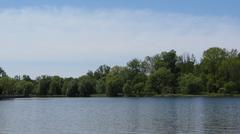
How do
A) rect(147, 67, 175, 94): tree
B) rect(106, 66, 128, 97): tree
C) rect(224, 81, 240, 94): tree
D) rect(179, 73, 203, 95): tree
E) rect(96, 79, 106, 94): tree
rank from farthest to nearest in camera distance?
rect(96, 79, 106, 94): tree
rect(106, 66, 128, 97): tree
rect(147, 67, 175, 94): tree
rect(179, 73, 203, 95): tree
rect(224, 81, 240, 94): tree

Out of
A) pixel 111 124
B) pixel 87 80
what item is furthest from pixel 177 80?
pixel 111 124

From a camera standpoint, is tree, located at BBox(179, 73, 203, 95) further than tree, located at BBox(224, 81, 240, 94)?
Yes

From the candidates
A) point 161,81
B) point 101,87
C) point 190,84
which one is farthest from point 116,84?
point 190,84

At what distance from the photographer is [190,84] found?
168 m

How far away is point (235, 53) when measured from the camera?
177 meters

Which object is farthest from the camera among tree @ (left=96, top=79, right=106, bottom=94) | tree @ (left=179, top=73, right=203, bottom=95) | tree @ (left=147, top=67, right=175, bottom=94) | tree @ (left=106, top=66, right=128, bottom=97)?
tree @ (left=96, top=79, right=106, bottom=94)

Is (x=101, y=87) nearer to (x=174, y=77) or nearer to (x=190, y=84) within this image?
(x=174, y=77)

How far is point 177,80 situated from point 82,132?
139753mm

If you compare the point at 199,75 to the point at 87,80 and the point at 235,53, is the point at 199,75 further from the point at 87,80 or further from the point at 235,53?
the point at 87,80

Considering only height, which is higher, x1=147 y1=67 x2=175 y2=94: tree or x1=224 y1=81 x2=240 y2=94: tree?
x1=147 y1=67 x2=175 y2=94: tree

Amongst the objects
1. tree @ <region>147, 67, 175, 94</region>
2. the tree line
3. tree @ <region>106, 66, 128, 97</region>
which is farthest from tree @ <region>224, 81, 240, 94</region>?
tree @ <region>106, 66, 128, 97</region>

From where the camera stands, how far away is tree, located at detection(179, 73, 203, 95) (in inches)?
6624

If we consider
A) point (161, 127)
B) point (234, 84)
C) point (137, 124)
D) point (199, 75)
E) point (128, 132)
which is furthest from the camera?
point (199, 75)

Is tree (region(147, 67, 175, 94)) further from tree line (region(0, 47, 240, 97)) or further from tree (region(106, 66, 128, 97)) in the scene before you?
tree (region(106, 66, 128, 97))
